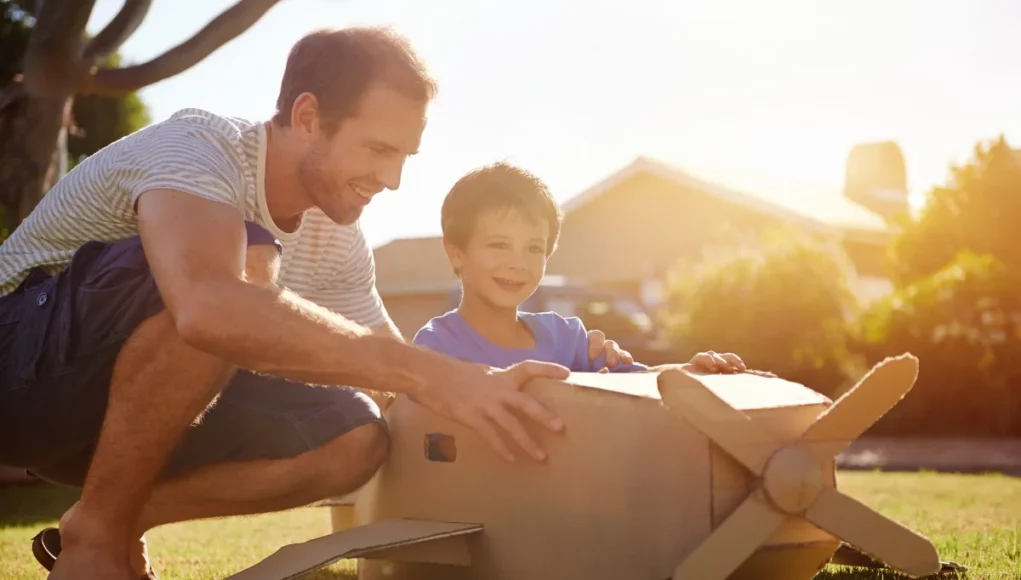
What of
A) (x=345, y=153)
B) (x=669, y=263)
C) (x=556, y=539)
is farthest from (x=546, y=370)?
(x=669, y=263)

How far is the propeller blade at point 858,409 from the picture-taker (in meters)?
1.68

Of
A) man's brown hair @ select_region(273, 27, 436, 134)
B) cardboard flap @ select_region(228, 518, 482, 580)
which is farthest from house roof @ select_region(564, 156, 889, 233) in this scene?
cardboard flap @ select_region(228, 518, 482, 580)

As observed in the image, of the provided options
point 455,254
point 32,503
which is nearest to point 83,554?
point 455,254

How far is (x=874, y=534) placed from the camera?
164 cm

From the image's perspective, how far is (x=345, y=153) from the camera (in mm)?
2254

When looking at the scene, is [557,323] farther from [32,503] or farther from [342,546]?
[32,503]

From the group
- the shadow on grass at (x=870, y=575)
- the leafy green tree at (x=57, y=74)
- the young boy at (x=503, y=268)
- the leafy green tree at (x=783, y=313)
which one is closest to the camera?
the shadow on grass at (x=870, y=575)

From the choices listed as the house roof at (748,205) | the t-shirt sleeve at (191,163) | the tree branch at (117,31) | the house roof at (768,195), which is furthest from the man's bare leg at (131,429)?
the house roof at (768,195)

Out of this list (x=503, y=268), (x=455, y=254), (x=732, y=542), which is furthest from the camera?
(x=455, y=254)

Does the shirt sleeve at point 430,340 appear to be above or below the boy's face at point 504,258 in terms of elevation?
below

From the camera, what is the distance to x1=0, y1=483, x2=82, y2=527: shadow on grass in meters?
4.17

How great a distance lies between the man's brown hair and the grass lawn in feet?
4.19

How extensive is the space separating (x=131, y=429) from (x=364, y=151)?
2.47 feet

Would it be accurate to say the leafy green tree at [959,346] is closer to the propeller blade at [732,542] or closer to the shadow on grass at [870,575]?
the shadow on grass at [870,575]
